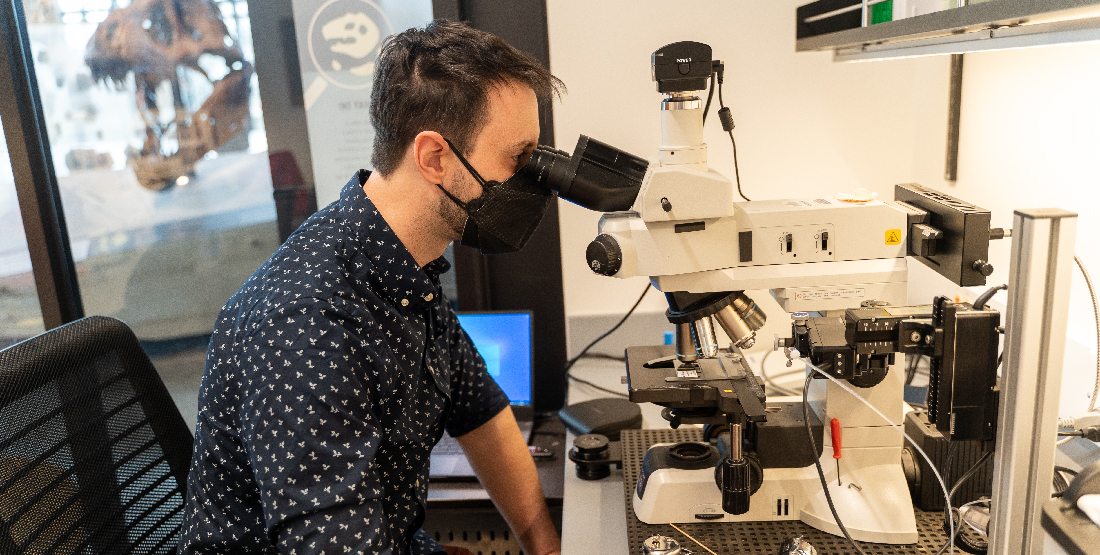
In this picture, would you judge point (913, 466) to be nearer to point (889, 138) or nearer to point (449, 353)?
point (449, 353)

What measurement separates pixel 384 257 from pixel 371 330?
0.43ft

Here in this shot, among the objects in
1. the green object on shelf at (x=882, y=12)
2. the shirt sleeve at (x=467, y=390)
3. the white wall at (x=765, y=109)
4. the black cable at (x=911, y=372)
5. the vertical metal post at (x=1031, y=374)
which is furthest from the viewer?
the white wall at (x=765, y=109)

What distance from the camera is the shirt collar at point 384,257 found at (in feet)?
3.60

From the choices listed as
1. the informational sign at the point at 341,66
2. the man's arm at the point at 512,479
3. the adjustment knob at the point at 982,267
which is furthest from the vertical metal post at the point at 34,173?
the adjustment knob at the point at 982,267

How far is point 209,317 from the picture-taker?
2121 mm

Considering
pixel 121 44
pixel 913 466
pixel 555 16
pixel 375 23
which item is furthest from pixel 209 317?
pixel 913 466

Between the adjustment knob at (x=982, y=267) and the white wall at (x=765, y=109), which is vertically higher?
the white wall at (x=765, y=109)

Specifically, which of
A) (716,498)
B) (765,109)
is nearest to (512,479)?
(716,498)

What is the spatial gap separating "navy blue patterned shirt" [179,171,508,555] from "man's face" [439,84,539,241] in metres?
0.12

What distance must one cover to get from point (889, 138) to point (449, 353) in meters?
1.31

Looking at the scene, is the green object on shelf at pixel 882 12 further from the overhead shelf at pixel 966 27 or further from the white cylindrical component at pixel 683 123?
the white cylindrical component at pixel 683 123

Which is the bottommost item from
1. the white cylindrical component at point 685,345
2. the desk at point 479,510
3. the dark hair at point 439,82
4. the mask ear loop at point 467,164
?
the desk at point 479,510

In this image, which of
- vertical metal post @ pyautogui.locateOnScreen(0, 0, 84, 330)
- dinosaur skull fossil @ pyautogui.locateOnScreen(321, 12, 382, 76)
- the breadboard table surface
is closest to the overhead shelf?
the breadboard table surface

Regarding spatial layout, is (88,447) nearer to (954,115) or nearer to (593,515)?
(593,515)
